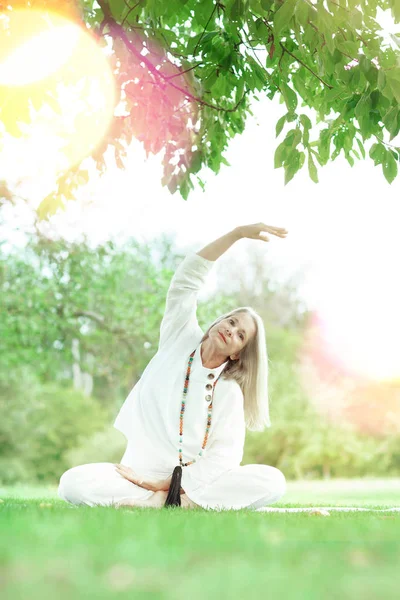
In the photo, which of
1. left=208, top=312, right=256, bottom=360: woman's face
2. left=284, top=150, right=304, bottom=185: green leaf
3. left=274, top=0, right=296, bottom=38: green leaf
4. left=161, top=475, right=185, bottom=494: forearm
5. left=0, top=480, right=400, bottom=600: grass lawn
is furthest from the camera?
left=208, top=312, right=256, bottom=360: woman's face

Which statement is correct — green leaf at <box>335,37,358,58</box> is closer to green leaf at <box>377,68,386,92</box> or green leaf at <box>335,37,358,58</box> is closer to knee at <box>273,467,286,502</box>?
green leaf at <box>377,68,386,92</box>

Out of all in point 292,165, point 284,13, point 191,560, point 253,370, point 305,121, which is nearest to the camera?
point 191,560

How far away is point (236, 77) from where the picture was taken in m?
5.40

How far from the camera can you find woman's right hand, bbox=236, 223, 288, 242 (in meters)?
4.86

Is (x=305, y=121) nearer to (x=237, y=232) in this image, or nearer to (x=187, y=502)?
(x=237, y=232)

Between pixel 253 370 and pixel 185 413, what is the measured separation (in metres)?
0.59

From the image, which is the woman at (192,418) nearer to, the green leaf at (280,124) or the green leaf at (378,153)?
the green leaf at (280,124)

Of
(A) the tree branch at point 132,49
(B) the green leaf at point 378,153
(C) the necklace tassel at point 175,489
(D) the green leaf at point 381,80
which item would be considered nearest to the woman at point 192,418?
(C) the necklace tassel at point 175,489

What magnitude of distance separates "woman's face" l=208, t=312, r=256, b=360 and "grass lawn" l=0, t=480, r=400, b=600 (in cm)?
181

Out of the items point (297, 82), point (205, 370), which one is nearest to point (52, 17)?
point (297, 82)

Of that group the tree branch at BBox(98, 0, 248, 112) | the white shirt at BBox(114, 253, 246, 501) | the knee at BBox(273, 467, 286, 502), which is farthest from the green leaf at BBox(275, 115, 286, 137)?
the knee at BBox(273, 467, 286, 502)

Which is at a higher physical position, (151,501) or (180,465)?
(180,465)

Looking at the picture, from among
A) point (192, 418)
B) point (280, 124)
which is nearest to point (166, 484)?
point (192, 418)

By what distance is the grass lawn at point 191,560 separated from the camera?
1953 mm
